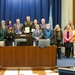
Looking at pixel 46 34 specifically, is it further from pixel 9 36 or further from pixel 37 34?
pixel 9 36

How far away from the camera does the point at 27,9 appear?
13.0 meters

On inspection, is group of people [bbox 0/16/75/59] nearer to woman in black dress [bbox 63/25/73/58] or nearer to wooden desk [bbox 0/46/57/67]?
woman in black dress [bbox 63/25/73/58]

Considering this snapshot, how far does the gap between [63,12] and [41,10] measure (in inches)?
52.0

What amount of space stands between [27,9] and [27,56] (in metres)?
5.63

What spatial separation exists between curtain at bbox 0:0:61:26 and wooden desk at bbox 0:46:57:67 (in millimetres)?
5220

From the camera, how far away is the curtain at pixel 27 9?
12922mm

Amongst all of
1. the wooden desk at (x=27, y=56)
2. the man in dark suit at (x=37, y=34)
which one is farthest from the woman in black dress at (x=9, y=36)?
the wooden desk at (x=27, y=56)

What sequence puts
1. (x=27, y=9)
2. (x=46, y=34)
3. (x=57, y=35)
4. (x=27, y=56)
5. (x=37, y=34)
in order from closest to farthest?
1. (x=27, y=56)
2. (x=37, y=34)
3. (x=46, y=34)
4. (x=57, y=35)
5. (x=27, y=9)

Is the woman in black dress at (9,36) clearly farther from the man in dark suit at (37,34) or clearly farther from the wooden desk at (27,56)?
the wooden desk at (27,56)

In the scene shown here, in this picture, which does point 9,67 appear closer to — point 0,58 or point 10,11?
point 0,58

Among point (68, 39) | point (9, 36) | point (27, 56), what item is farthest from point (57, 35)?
point (27, 56)

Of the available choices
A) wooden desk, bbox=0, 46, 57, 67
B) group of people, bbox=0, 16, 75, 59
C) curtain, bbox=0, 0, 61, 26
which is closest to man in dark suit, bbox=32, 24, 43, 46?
group of people, bbox=0, 16, 75, 59

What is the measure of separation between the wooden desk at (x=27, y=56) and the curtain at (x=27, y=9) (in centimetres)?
522

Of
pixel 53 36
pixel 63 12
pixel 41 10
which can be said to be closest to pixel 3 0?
pixel 41 10
